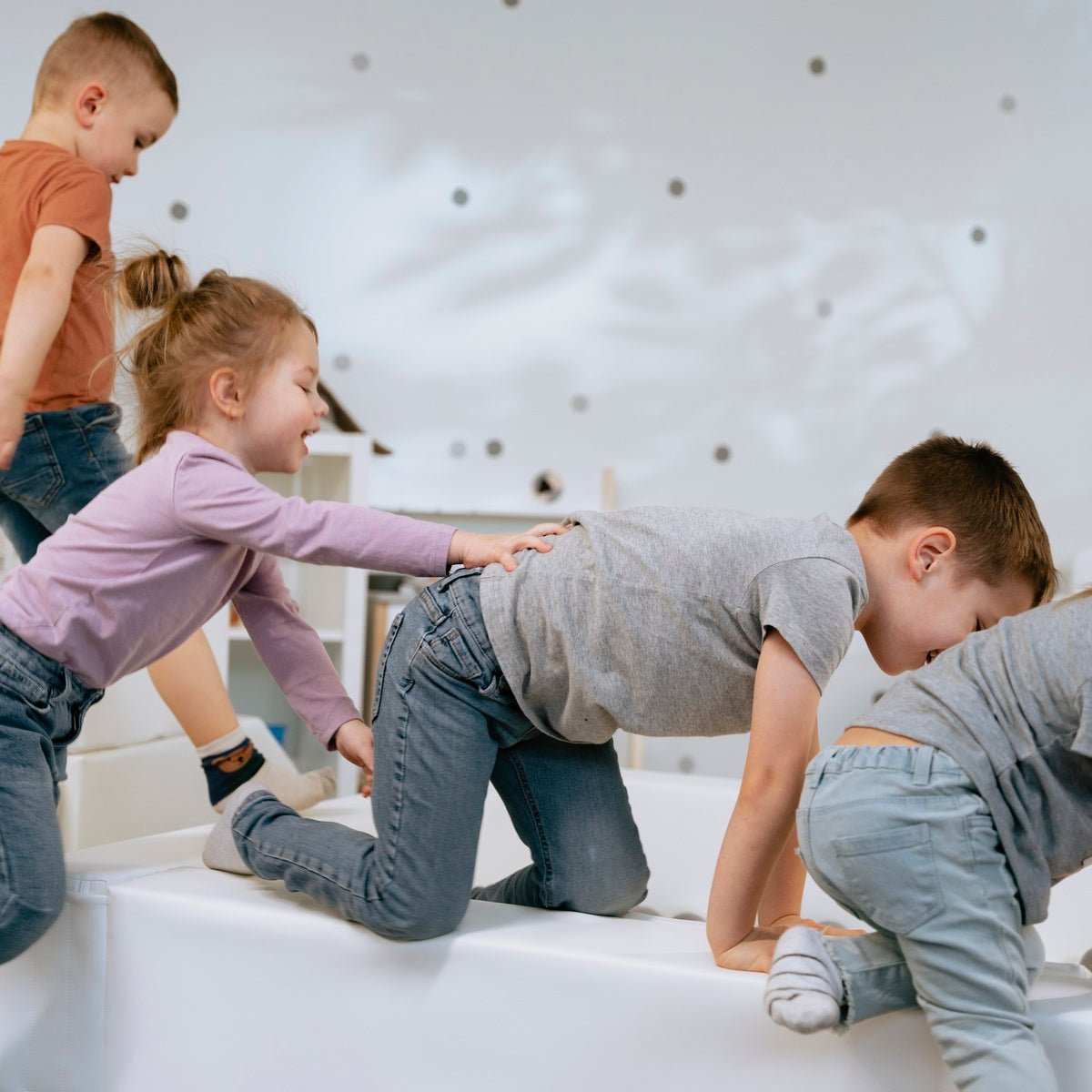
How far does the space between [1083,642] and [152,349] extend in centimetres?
78

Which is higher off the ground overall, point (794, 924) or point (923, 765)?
point (923, 765)

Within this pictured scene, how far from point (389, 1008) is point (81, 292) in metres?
0.79

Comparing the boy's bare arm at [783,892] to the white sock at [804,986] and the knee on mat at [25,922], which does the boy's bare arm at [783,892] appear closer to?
the white sock at [804,986]

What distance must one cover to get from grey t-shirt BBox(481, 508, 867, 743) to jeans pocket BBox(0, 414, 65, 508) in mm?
545

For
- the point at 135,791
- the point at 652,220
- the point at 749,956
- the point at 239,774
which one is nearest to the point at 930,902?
the point at 749,956

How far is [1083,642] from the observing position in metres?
0.70

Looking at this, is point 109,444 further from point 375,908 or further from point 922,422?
point 922,422

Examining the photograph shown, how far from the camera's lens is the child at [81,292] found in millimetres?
1165

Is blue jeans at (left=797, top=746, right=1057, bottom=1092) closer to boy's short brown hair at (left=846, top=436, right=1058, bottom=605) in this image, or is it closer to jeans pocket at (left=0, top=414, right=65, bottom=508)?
boy's short brown hair at (left=846, top=436, right=1058, bottom=605)

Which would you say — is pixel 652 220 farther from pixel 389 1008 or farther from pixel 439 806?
pixel 389 1008

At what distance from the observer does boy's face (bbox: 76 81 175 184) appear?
125 centimetres

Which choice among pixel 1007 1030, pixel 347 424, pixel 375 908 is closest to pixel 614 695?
pixel 375 908

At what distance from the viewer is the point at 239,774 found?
123 centimetres

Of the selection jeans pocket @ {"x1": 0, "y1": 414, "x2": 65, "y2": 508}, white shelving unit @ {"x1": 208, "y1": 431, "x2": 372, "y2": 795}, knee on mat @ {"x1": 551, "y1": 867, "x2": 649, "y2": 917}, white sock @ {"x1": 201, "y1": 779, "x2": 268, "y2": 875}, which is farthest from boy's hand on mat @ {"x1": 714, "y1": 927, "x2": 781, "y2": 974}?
white shelving unit @ {"x1": 208, "y1": 431, "x2": 372, "y2": 795}
